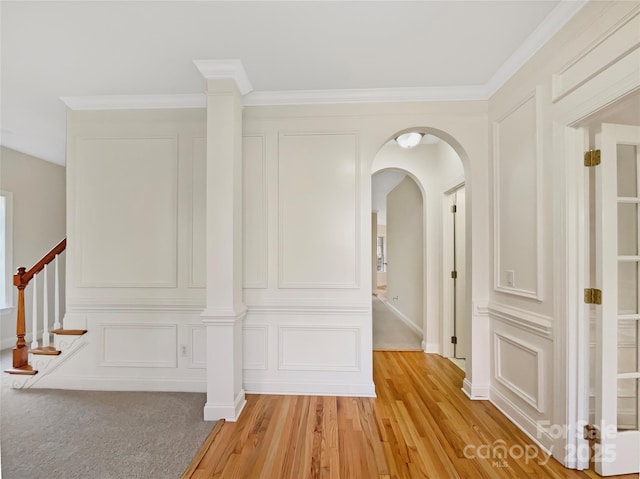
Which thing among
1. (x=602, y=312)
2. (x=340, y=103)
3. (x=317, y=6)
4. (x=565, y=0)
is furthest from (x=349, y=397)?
(x=565, y=0)

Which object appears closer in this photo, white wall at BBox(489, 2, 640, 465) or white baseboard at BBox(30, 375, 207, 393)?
white wall at BBox(489, 2, 640, 465)

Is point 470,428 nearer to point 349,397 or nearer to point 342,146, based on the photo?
point 349,397

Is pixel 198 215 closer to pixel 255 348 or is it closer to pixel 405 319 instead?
pixel 255 348

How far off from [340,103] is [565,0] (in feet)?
5.10

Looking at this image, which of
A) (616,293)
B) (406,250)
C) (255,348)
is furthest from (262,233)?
(406,250)

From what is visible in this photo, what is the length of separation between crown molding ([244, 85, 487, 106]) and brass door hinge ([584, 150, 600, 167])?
1127 mm

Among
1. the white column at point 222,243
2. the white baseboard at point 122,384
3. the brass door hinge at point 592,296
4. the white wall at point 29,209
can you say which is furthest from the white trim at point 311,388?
the white wall at point 29,209

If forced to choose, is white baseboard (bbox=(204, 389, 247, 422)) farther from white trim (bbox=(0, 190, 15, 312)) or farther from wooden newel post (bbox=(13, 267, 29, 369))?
white trim (bbox=(0, 190, 15, 312))

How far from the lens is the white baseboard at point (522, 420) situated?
187 cm

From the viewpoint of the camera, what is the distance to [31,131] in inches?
134

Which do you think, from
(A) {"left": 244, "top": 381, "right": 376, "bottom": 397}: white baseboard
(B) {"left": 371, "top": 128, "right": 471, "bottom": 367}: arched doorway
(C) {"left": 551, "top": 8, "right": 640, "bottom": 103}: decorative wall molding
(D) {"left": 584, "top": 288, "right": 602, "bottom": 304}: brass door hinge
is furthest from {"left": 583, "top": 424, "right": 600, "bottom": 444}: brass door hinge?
(C) {"left": 551, "top": 8, "right": 640, "bottom": 103}: decorative wall molding

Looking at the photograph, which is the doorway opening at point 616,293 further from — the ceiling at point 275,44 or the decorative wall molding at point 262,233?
the decorative wall molding at point 262,233

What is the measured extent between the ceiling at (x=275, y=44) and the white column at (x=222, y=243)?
22 centimetres

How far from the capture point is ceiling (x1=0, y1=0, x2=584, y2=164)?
175 cm
